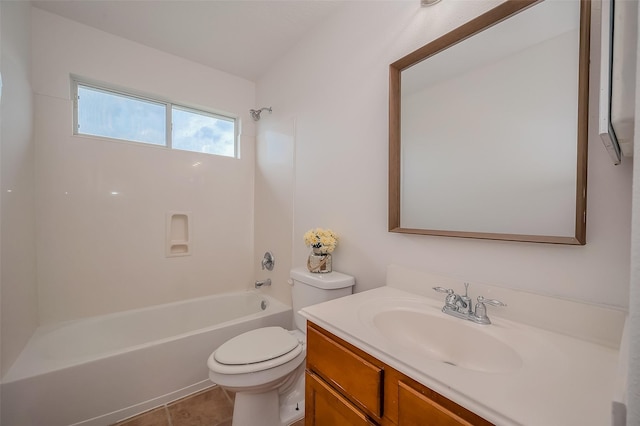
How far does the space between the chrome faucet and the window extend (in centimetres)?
235

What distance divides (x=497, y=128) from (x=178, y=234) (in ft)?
7.93

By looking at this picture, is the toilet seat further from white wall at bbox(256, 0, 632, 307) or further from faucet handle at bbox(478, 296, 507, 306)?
faucet handle at bbox(478, 296, 507, 306)

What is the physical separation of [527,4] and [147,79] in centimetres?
252

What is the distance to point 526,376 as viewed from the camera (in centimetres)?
61

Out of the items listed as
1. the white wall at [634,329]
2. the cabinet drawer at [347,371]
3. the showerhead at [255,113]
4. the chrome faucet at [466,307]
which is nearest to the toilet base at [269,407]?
the cabinet drawer at [347,371]

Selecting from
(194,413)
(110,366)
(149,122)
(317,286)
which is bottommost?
(194,413)

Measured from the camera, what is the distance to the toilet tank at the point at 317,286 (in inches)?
57.2

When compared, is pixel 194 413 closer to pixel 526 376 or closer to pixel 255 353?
pixel 255 353

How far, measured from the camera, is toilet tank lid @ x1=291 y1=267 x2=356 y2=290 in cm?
144

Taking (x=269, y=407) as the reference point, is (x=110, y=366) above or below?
above

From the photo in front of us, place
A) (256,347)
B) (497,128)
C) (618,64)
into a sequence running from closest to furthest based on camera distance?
(618,64)
(497,128)
(256,347)

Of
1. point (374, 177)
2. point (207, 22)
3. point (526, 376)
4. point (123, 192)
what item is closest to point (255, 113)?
point (207, 22)

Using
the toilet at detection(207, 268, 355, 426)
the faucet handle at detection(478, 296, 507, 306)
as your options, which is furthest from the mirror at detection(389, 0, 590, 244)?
the toilet at detection(207, 268, 355, 426)

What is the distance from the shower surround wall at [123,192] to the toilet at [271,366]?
1.18 m
